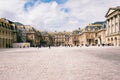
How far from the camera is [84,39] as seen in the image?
141m

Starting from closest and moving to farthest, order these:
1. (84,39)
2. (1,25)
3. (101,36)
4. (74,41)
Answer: (1,25) → (101,36) → (84,39) → (74,41)

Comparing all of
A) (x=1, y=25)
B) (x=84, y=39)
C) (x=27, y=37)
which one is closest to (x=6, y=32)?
(x=1, y=25)

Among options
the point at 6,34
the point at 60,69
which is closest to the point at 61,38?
the point at 6,34

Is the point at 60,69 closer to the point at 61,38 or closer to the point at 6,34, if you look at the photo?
the point at 6,34

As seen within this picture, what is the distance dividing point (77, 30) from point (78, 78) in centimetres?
16856

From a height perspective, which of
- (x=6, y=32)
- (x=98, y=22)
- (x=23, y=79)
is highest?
(x=98, y=22)

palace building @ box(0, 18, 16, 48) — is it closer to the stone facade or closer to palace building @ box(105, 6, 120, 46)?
palace building @ box(105, 6, 120, 46)

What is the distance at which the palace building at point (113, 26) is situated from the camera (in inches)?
3300

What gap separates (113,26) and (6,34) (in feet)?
151

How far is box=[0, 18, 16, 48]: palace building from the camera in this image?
250 feet

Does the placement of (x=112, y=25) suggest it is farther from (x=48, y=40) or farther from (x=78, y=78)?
(x=48, y=40)

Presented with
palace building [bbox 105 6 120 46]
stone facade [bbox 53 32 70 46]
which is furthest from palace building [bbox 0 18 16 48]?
stone facade [bbox 53 32 70 46]

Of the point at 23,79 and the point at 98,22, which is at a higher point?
the point at 98,22

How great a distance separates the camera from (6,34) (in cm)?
8219
